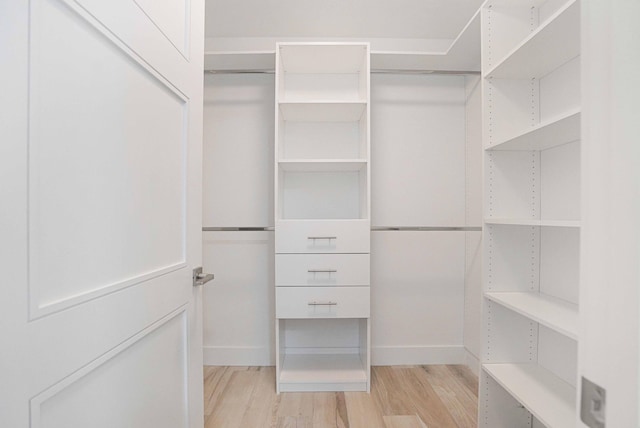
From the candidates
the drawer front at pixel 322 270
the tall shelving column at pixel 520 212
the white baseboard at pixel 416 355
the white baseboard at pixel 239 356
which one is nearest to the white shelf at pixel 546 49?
the tall shelving column at pixel 520 212

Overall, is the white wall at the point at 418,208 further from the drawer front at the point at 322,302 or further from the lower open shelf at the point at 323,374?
the drawer front at the point at 322,302

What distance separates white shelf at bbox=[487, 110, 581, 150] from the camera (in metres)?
1.15

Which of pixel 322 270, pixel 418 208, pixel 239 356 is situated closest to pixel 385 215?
pixel 418 208

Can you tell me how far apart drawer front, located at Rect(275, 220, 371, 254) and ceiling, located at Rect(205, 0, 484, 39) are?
1239 mm

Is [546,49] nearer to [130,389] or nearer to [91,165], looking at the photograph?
[91,165]

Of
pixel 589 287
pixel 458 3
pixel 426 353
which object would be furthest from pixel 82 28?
pixel 426 353

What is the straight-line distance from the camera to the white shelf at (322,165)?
2.03 meters

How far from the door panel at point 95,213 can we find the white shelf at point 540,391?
3.88 ft

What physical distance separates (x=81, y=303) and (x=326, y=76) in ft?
6.95

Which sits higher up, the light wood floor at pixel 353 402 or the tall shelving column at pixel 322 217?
the tall shelving column at pixel 322 217

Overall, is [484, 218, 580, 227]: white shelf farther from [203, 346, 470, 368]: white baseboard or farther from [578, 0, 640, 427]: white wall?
[203, 346, 470, 368]: white baseboard

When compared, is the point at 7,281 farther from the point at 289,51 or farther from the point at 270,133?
the point at 270,133

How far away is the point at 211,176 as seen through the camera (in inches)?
95.3

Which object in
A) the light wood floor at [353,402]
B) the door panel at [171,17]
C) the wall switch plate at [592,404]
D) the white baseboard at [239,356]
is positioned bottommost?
the light wood floor at [353,402]
